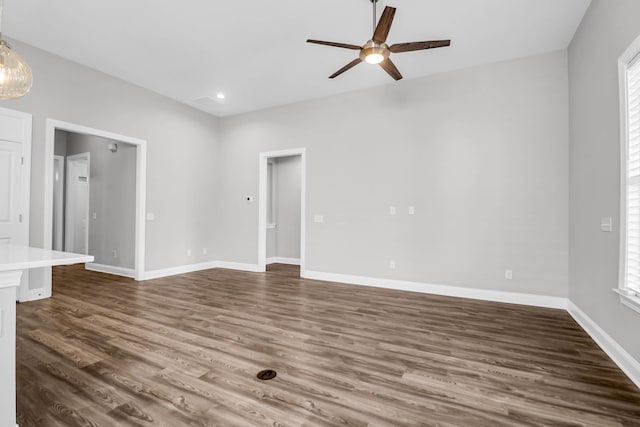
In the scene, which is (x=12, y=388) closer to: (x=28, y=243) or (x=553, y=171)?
(x=28, y=243)

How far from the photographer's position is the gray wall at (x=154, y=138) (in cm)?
394

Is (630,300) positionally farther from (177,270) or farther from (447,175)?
(177,270)

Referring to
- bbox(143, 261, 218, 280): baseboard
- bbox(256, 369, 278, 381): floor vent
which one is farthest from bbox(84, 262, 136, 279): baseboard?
bbox(256, 369, 278, 381): floor vent

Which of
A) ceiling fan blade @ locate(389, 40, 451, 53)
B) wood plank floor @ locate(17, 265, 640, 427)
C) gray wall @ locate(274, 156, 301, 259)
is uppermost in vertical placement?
ceiling fan blade @ locate(389, 40, 451, 53)

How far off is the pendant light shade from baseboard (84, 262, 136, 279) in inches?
147

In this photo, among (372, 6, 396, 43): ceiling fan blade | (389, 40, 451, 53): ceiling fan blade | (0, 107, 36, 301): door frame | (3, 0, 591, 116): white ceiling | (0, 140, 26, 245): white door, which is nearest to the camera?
(372, 6, 396, 43): ceiling fan blade

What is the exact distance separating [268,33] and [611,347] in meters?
4.47

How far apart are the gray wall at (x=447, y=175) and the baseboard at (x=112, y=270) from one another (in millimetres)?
3202

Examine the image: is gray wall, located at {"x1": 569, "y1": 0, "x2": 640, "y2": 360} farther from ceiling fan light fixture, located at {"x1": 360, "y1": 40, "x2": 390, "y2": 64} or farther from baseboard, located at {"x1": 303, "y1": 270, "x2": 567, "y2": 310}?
ceiling fan light fixture, located at {"x1": 360, "y1": 40, "x2": 390, "y2": 64}

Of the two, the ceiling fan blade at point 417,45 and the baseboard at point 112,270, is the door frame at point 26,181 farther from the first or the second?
the ceiling fan blade at point 417,45

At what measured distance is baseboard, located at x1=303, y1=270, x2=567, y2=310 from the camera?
383cm

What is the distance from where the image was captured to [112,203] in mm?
5793

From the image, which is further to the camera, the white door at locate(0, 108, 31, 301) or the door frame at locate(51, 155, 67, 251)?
the door frame at locate(51, 155, 67, 251)

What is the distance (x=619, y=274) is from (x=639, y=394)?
84 centimetres
